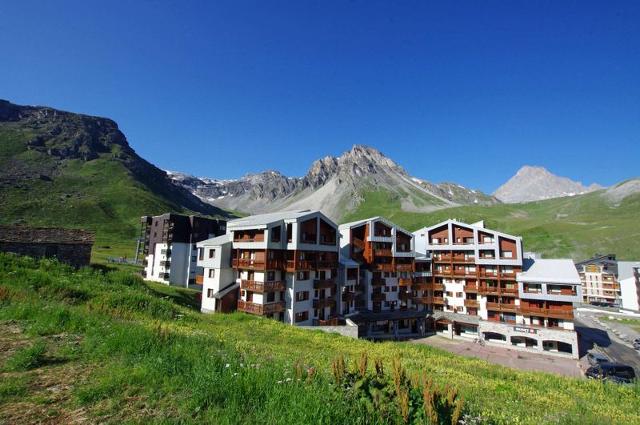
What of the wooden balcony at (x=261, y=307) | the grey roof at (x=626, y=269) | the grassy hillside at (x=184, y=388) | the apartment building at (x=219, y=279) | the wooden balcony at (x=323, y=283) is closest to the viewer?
the grassy hillside at (x=184, y=388)

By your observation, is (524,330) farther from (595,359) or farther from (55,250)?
(55,250)

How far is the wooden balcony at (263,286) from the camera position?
3928cm

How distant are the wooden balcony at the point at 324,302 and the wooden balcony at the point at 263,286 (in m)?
5.88

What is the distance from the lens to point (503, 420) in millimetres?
8086

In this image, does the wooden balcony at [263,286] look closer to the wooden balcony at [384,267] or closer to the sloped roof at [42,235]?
the sloped roof at [42,235]

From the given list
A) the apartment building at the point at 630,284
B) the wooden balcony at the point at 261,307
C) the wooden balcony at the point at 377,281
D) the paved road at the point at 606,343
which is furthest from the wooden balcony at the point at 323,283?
the apartment building at the point at 630,284

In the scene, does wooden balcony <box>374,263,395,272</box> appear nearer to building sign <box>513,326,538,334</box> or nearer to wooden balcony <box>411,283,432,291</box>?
wooden balcony <box>411,283,432,291</box>

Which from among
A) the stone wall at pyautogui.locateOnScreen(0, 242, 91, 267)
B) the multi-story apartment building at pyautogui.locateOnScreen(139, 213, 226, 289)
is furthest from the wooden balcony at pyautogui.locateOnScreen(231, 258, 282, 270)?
the multi-story apartment building at pyautogui.locateOnScreen(139, 213, 226, 289)

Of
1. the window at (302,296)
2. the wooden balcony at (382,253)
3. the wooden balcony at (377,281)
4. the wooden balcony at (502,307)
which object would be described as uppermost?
the wooden balcony at (382,253)

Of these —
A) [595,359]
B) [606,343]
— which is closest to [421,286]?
[595,359]

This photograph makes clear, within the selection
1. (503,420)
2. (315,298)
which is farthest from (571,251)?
(503,420)

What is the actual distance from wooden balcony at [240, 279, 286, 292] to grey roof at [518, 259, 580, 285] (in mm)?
39267

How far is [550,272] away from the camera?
1944 inches

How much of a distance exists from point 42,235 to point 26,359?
38.9 m
